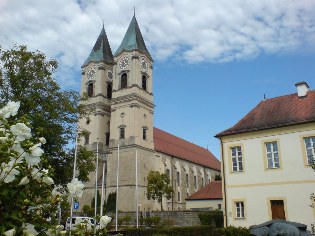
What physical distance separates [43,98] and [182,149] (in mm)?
47442

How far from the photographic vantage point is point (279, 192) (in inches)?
942

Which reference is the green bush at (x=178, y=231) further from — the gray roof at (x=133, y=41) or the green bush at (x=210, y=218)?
the gray roof at (x=133, y=41)

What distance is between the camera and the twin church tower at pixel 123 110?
5206 cm

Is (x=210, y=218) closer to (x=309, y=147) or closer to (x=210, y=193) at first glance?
(x=210, y=193)

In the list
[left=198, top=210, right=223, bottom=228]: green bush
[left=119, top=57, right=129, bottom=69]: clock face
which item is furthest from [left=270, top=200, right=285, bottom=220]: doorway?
[left=119, top=57, right=129, bottom=69]: clock face

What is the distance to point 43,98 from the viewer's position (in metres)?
25.0

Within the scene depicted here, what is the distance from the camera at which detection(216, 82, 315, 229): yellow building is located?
2334 centimetres

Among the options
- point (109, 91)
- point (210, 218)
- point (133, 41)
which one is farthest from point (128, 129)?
point (210, 218)

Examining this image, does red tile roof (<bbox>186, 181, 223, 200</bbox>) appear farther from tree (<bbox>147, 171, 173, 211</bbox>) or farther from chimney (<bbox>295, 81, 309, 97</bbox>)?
chimney (<bbox>295, 81, 309, 97</bbox>)

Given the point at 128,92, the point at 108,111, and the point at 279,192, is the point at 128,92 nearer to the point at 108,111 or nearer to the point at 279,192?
the point at 108,111

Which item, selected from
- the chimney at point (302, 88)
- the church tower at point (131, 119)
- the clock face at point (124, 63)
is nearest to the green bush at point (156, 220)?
the church tower at point (131, 119)

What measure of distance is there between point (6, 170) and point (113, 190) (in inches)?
1962

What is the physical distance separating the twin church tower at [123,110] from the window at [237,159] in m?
26.0

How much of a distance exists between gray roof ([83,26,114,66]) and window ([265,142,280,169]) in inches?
1731
